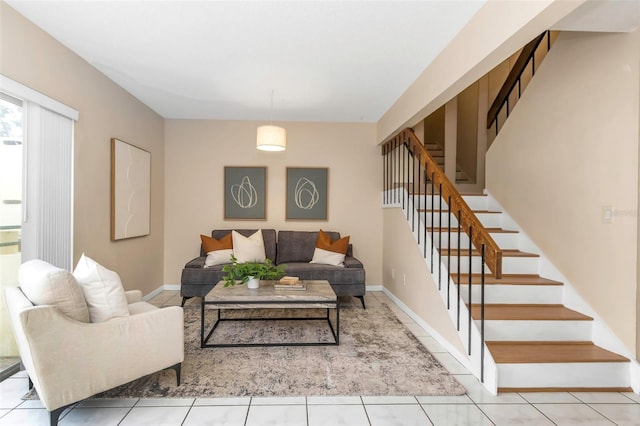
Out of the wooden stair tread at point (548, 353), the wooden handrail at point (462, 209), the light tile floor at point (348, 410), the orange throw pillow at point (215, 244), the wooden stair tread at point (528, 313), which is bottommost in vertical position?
the light tile floor at point (348, 410)

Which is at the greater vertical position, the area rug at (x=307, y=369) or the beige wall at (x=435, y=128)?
the beige wall at (x=435, y=128)

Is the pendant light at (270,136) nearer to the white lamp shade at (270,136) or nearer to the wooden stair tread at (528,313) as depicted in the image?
the white lamp shade at (270,136)

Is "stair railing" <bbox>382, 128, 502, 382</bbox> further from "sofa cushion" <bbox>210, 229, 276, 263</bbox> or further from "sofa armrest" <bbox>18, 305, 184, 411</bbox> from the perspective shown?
"sofa armrest" <bbox>18, 305, 184, 411</bbox>

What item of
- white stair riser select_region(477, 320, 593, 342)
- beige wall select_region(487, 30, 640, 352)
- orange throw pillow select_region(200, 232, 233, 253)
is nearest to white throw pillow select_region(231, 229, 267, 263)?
orange throw pillow select_region(200, 232, 233, 253)

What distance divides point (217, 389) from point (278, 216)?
3309mm

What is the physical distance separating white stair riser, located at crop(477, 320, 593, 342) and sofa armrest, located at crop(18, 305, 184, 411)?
2350 mm

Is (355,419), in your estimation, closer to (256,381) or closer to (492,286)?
(256,381)

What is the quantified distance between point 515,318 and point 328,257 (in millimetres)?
2462

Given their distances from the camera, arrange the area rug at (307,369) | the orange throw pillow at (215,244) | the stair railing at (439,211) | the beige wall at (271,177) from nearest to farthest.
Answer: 1. the area rug at (307,369)
2. the stair railing at (439,211)
3. the orange throw pillow at (215,244)
4. the beige wall at (271,177)

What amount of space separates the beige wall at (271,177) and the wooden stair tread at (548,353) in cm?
294

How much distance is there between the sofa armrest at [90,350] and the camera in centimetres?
187

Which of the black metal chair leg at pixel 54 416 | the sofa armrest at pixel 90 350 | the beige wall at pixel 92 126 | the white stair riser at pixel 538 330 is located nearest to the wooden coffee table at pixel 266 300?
the sofa armrest at pixel 90 350

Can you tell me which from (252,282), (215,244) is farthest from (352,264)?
(215,244)

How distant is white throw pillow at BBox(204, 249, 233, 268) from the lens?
4.57m
